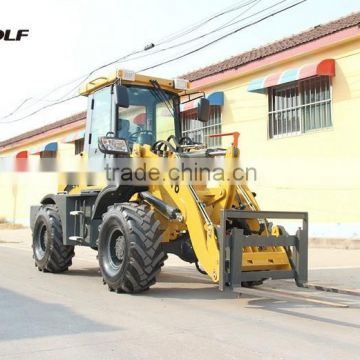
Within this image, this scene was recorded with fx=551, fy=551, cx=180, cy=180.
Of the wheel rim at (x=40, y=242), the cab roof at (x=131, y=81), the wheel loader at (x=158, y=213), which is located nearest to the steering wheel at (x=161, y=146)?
the wheel loader at (x=158, y=213)

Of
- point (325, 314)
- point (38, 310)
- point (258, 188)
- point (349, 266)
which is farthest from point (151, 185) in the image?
point (258, 188)

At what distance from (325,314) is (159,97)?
4.48 m

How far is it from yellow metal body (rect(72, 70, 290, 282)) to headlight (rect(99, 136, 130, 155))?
16 cm

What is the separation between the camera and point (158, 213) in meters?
7.91

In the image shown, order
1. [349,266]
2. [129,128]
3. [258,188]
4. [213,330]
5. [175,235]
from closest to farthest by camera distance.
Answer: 1. [213,330]
2. [175,235]
3. [129,128]
4. [349,266]
5. [258,188]

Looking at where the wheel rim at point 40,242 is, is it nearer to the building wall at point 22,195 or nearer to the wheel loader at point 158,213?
the wheel loader at point 158,213

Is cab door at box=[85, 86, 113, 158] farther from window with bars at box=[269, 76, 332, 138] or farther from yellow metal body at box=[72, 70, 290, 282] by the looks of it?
window with bars at box=[269, 76, 332, 138]

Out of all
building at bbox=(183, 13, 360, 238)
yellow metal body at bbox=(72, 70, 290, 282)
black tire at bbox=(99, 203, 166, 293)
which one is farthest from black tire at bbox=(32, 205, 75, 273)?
building at bbox=(183, 13, 360, 238)

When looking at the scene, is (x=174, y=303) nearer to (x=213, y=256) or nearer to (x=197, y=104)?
(x=213, y=256)

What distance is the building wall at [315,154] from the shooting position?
14.3 metres

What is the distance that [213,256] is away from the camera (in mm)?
6898

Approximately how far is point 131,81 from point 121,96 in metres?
0.71

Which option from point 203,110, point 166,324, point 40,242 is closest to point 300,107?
point 203,110

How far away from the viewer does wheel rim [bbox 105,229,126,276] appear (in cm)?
795
